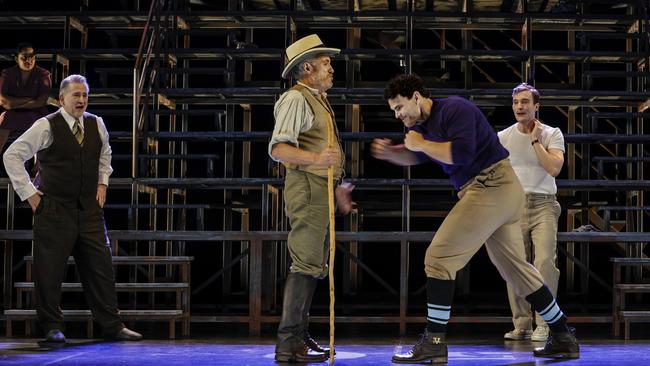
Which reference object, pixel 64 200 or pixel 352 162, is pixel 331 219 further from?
pixel 352 162

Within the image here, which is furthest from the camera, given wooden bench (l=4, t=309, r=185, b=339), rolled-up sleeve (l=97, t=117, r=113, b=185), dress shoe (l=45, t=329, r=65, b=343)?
wooden bench (l=4, t=309, r=185, b=339)

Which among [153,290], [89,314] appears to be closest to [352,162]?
[153,290]

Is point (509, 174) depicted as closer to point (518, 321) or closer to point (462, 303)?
point (518, 321)

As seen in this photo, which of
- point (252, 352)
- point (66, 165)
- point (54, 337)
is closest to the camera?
point (252, 352)

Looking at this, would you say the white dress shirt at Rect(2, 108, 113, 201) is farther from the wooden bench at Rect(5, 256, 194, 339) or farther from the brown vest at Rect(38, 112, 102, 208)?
the wooden bench at Rect(5, 256, 194, 339)

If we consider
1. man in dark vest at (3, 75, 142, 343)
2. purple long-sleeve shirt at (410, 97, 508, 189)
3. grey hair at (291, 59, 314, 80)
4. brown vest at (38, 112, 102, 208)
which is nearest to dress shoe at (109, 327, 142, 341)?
man in dark vest at (3, 75, 142, 343)

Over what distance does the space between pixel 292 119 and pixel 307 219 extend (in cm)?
55

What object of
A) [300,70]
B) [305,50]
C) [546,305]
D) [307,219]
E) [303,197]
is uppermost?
[305,50]

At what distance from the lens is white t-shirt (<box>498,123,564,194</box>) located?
280 inches

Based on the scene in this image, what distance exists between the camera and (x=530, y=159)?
7156 millimetres

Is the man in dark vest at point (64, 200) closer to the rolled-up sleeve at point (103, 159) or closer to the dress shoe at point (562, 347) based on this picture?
the rolled-up sleeve at point (103, 159)

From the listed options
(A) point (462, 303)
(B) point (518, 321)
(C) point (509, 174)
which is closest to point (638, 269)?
(A) point (462, 303)

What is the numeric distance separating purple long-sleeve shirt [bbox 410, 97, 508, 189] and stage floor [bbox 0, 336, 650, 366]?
3.49 feet

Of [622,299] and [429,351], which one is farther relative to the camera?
[622,299]
